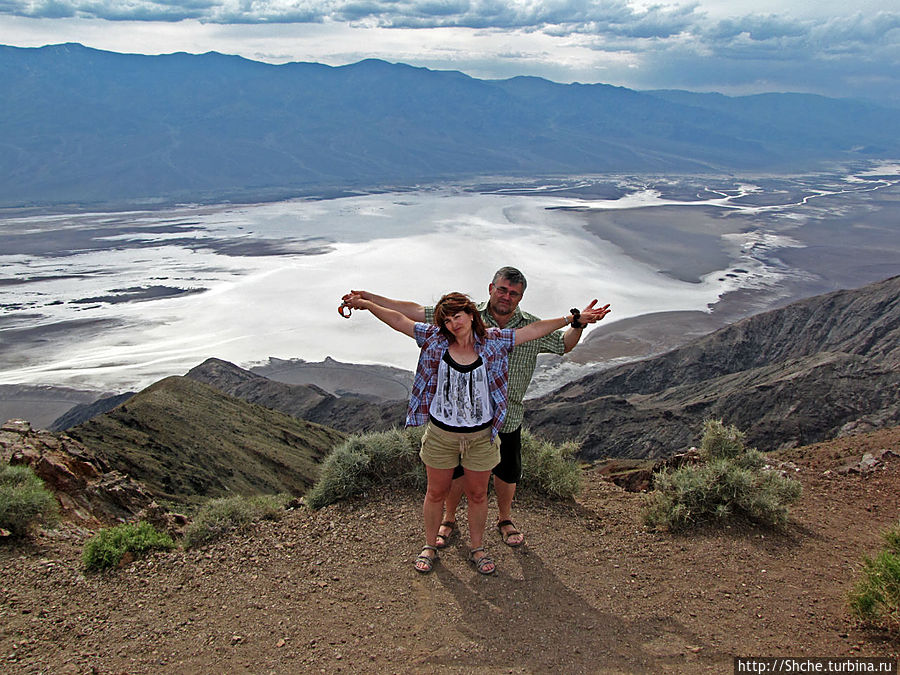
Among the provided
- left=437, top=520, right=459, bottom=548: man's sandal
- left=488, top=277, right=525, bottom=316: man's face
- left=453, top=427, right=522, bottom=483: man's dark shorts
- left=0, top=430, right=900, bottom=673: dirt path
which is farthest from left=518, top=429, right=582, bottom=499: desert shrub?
left=488, top=277, right=525, bottom=316: man's face

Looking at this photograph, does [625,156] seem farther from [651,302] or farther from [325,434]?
[325,434]

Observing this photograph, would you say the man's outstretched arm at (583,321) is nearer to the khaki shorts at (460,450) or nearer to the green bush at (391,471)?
the khaki shorts at (460,450)

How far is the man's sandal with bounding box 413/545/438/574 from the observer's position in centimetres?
386

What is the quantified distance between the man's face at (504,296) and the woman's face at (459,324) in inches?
14.1

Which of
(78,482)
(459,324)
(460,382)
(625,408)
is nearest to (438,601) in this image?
(460,382)

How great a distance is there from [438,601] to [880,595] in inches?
82.4

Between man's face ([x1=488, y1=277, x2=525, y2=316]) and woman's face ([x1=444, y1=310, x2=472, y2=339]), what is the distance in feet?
1.17

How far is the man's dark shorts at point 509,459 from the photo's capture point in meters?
3.81

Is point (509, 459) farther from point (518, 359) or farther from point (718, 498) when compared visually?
point (718, 498)

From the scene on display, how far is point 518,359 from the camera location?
3705 mm

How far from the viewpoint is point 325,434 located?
14.8 m

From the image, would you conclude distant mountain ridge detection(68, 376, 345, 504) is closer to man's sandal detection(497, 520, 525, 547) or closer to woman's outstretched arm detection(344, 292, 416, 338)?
man's sandal detection(497, 520, 525, 547)

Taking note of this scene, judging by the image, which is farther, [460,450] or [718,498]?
[718,498]

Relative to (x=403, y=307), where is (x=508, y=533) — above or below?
below
